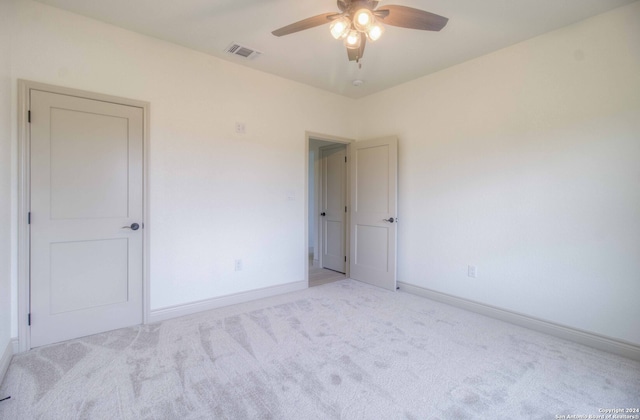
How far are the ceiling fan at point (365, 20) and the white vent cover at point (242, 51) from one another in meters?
1.15

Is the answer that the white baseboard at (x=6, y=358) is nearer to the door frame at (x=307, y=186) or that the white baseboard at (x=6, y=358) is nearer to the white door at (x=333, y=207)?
the door frame at (x=307, y=186)

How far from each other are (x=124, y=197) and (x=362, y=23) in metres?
2.53

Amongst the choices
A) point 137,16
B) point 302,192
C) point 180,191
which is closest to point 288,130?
point 302,192

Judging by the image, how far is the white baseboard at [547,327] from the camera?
2.36 m

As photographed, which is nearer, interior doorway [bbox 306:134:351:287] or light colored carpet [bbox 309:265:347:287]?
light colored carpet [bbox 309:265:347:287]

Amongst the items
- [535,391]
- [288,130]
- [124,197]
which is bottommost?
[535,391]

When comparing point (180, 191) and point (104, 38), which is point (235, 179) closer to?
point (180, 191)

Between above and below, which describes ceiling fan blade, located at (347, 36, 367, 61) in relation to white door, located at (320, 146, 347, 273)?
above

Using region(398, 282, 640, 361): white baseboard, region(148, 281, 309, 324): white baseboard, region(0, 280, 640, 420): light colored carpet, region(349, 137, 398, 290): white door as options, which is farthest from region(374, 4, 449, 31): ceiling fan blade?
region(148, 281, 309, 324): white baseboard

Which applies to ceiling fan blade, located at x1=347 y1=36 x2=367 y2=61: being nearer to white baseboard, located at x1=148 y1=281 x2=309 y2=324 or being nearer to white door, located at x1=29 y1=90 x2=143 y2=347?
white door, located at x1=29 y1=90 x2=143 y2=347

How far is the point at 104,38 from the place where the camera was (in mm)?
2621

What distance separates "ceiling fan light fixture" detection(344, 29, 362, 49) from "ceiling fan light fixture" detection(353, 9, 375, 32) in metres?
0.13

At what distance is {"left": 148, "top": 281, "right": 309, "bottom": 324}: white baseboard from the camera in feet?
9.69

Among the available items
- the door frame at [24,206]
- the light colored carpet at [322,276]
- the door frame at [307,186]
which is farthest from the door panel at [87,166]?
the light colored carpet at [322,276]
